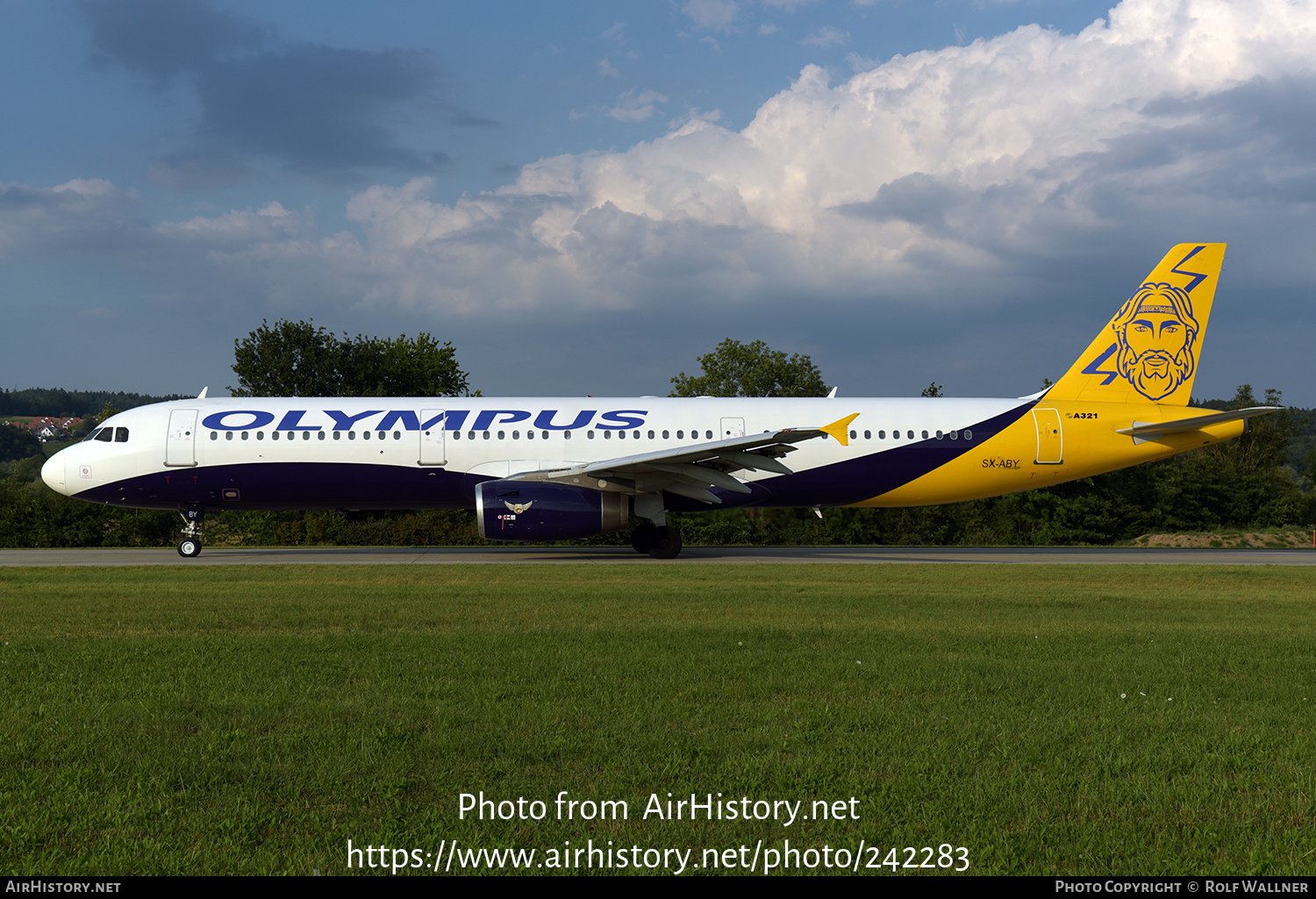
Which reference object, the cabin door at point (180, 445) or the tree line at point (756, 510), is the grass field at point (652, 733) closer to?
the cabin door at point (180, 445)

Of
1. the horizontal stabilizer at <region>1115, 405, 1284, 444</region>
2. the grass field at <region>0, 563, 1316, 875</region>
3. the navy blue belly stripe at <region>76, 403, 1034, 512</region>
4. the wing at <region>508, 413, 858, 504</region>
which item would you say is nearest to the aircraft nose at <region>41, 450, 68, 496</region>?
the navy blue belly stripe at <region>76, 403, 1034, 512</region>

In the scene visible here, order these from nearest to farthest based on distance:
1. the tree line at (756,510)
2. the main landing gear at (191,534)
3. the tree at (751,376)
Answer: the main landing gear at (191,534) < the tree line at (756,510) < the tree at (751,376)

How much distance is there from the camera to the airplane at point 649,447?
19812mm

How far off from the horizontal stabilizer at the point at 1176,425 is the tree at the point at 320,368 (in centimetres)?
2820

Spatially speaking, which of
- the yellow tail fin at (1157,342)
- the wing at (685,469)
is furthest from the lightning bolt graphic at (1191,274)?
the wing at (685,469)

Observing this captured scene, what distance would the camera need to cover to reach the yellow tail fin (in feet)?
73.6

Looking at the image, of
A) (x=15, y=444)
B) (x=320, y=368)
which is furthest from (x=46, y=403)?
(x=320, y=368)

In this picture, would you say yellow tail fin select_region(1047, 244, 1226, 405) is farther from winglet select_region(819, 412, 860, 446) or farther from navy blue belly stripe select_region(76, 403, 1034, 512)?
winglet select_region(819, 412, 860, 446)

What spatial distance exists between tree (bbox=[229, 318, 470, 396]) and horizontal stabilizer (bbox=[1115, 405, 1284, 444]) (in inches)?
1110

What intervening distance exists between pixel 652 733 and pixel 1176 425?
20.3 meters

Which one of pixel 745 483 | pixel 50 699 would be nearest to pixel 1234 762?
pixel 50 699

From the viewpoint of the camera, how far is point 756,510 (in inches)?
1299

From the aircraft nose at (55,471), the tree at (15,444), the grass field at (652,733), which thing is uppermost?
the tree at (15,444)
